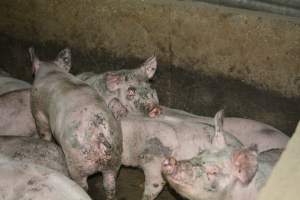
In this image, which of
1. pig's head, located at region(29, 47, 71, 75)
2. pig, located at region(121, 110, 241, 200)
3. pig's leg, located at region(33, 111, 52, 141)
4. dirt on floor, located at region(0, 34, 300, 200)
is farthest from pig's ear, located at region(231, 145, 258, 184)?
pig's head, located at region(29, 47, 71, 75)

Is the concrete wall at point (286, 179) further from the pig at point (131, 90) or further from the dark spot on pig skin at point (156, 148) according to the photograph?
the pig at point (131, 90)

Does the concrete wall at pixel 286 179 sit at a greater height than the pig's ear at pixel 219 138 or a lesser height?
greater

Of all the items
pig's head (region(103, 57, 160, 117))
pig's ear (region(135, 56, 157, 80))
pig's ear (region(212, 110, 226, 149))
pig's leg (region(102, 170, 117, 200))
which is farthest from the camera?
pig's ear (region(135, 56, 157, 80))

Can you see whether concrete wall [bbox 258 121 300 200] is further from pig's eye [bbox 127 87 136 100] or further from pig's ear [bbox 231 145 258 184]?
pig's eye [bbox 127 87 136 100]

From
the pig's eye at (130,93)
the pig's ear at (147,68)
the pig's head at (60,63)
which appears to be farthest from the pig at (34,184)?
the pig's head at (60,63)

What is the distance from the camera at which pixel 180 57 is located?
17.7 feet

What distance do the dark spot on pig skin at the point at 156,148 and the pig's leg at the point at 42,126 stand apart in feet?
3.45

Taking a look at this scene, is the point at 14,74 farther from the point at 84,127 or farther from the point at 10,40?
the point at 84,127

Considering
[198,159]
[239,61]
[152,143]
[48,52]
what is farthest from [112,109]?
[48,52]

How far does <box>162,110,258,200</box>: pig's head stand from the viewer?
363 cm

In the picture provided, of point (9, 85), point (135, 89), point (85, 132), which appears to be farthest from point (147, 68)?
point (9, 85)

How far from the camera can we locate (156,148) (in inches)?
181

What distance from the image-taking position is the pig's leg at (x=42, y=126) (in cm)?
502

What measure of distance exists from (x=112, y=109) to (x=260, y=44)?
153 centimetres
